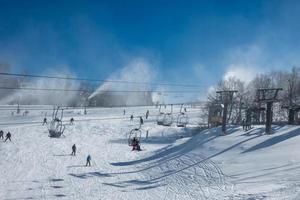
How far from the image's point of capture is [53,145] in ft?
151

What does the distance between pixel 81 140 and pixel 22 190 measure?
26063mm

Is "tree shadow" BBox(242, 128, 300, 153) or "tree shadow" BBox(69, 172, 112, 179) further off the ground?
"tree shadow" BBox(242, 128, 300, 153)

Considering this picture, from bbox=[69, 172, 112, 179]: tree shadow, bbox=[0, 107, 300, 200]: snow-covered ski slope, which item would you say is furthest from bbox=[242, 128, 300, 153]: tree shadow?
bbox=[69, 172, 112, 179]: tree shadow

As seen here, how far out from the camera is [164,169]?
3114 cm

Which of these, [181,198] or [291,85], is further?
[291,85]

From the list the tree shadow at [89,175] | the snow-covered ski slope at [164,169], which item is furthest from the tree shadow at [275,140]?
the tree shadow at [89,175]

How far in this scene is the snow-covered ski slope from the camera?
22.4 metres

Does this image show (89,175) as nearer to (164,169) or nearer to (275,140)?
(164,169)

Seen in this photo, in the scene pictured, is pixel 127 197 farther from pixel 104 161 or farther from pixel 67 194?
pixel 104 161

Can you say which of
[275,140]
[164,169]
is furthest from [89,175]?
[275,140]

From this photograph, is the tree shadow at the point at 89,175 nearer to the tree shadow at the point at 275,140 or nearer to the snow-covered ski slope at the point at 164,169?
the snow-covered ski slope at the point at 164,169

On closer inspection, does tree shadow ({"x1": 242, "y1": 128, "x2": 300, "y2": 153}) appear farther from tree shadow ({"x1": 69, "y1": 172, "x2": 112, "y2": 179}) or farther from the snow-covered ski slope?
tree shadow ({"x1": 69, "y1": 172, "x2": 112, "y2": 179})

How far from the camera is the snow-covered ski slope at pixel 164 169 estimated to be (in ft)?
73.5

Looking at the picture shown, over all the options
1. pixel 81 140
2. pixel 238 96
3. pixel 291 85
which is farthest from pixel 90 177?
pixel 291 85
